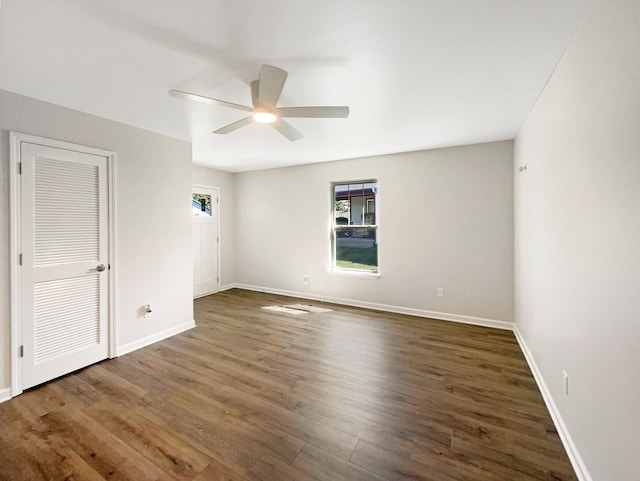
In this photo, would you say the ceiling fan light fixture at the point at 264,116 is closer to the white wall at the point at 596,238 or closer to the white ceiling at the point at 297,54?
the white ceiling at the point at 297,54

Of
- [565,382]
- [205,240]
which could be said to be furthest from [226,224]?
[565,382]

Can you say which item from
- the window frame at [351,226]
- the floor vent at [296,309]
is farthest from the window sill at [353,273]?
the floor vent at [296,309]

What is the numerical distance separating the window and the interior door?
2.50 metres

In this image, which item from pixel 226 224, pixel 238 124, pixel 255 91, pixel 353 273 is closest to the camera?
pixel 255 91

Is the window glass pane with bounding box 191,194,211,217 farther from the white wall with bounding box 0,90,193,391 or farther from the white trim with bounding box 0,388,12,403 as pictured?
the white trim with bounding box 0,388,12,403

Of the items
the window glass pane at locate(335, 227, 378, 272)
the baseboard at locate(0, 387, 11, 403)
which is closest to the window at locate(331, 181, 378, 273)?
the window glass pane at locate(335, 227, 378, 272)

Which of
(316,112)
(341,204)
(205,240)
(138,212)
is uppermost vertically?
(316,112)

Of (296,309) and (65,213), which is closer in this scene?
(65,213)

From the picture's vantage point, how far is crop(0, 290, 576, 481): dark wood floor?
5.09 ft

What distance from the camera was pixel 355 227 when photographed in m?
4.72

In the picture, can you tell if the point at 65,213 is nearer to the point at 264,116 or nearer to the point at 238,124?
the point at 238,124

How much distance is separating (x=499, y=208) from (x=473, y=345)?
5.92ft

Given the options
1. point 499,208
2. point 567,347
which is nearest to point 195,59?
point 567,347

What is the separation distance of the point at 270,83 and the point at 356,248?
3.39 metres
